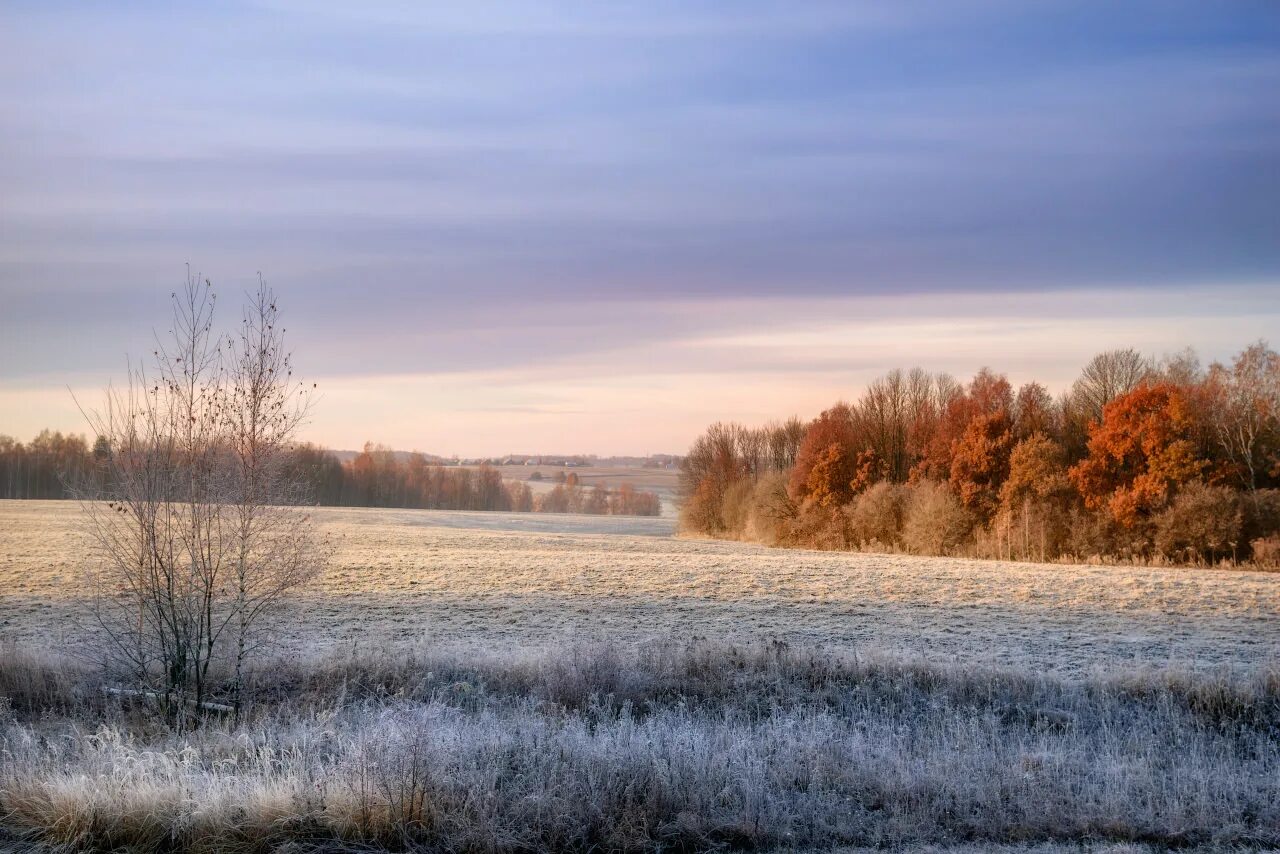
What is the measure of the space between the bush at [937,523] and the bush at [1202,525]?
10.4 m

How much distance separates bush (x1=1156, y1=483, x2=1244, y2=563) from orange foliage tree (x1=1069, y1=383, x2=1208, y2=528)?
5.43ft

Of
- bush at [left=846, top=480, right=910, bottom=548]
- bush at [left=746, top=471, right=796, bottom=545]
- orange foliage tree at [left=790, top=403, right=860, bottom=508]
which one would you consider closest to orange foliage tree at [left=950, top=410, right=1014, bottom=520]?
bush at [left=846, top=480, right=910, bottom=548]

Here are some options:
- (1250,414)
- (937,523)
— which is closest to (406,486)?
(937,523)

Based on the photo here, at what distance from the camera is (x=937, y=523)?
5256 centimetres

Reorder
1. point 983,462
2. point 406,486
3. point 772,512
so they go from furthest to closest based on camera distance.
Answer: point 406,486, point 772,512, point 983,462

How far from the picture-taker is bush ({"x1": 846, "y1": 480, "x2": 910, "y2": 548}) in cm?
5706

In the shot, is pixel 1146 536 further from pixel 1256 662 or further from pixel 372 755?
pixel 372 755

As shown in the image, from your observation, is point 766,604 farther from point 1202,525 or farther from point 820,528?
point 820,528

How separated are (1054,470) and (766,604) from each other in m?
29.7

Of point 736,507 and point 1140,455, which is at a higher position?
point 1140,455

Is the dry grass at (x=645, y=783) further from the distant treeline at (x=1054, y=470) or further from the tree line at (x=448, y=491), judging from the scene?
the tree line at (x=448, y=491)

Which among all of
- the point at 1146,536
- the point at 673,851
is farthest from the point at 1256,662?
the point at 1146,536

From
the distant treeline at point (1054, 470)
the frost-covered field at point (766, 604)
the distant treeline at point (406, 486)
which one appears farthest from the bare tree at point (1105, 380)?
the distant treeline at point (406, 486)

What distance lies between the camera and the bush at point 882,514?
57.1 metres
